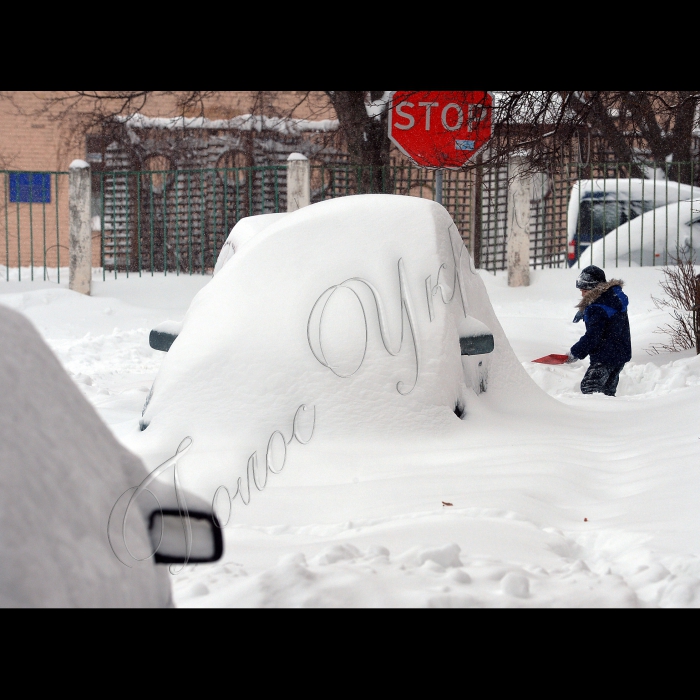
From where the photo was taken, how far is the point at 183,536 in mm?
1194

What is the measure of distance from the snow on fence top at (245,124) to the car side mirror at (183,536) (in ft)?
48.4

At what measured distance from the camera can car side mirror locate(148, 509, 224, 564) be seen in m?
1.18

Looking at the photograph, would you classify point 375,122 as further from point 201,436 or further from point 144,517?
point 144,517

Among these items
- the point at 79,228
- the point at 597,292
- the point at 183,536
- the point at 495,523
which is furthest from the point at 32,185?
the point at 183,536

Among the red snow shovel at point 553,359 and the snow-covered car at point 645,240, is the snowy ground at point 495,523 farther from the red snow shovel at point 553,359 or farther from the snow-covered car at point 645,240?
the snow-covered car at point 645,240

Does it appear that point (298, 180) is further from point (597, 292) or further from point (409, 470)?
point (409, 470)

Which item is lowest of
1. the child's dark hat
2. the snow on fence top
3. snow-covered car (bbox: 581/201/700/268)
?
the child's dark hat

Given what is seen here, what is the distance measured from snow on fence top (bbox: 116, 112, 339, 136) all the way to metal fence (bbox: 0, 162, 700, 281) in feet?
2.81

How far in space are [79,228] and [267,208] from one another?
3.76 meters

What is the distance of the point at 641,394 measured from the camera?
20.7ft

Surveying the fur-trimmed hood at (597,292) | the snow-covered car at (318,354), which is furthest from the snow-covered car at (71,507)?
the fur-trimmed hood at (597,292)

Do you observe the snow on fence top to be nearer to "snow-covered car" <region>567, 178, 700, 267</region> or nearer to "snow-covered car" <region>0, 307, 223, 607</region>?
"snow-covered car" <region>567, 178, 700, 267</region>

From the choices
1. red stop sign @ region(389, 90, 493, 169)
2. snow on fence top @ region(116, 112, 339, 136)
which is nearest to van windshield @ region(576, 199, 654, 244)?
snow on fence top @ region(116, 112, 339, 136)

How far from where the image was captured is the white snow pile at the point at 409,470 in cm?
207
